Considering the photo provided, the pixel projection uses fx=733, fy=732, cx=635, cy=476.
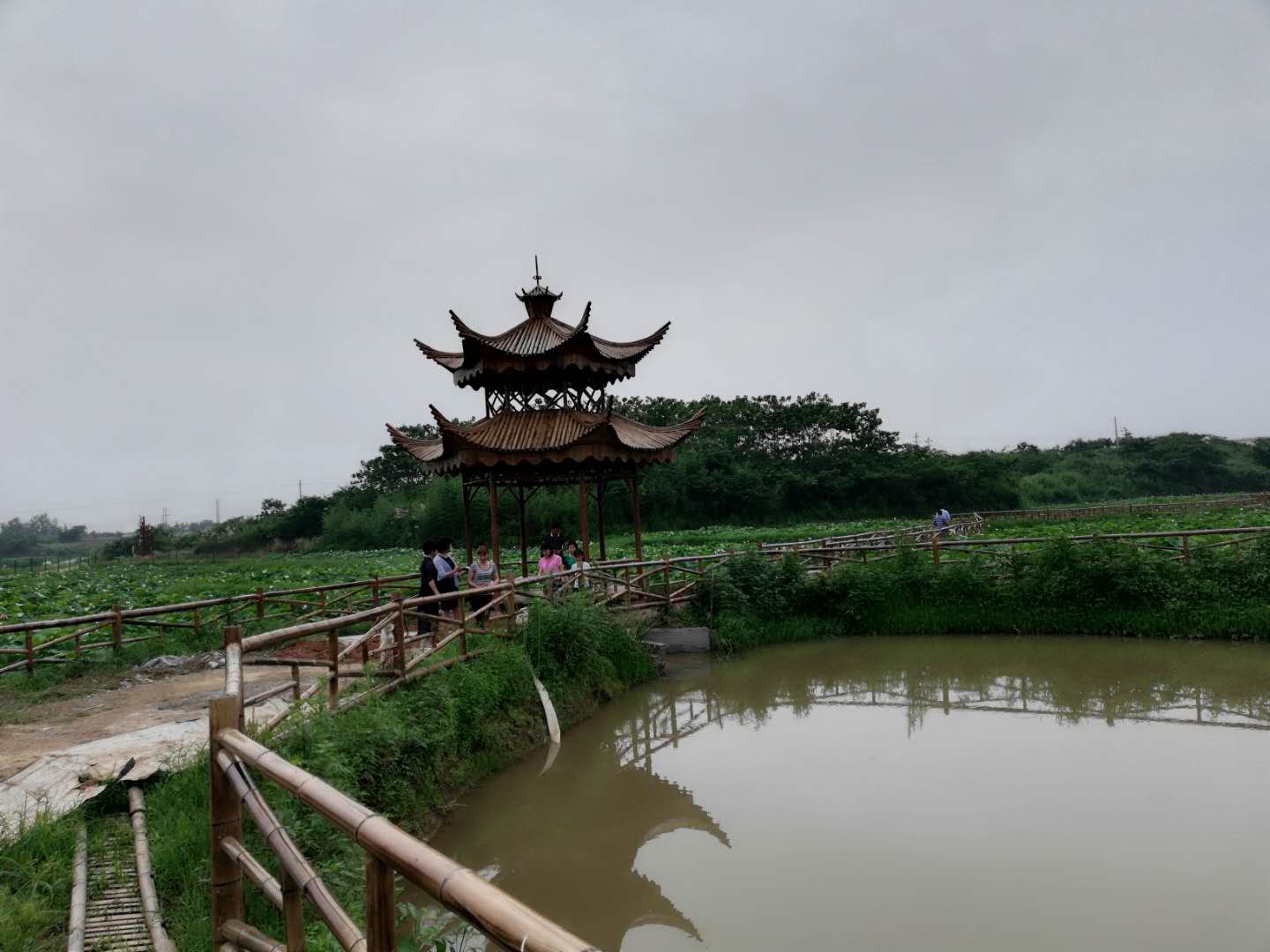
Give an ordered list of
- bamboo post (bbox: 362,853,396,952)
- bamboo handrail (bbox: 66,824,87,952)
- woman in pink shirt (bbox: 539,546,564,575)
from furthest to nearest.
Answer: woman in pink shirt (bbox: 539,546,564,575)
bamboo handrail (bbox: 66,824,87,952)
bamboo post (bbox: 362,853,396,952)

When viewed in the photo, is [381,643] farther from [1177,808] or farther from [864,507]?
[864,507]

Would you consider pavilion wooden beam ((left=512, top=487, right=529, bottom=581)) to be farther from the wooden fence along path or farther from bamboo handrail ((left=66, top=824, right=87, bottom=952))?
bamboo handrail ((left=66, top=824, right=87, bottom=952))

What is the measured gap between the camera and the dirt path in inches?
243

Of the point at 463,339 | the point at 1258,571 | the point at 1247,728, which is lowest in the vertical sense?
the point at 1247,728

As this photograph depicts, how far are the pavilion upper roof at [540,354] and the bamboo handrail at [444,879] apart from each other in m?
10.1

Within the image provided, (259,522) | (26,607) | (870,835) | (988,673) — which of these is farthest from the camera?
(259,522)

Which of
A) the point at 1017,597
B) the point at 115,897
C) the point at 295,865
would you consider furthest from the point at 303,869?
the point at 1017,597

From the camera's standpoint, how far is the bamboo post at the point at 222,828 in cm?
284

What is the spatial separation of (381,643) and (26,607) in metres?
16.5

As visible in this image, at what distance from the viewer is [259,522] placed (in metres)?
56.2

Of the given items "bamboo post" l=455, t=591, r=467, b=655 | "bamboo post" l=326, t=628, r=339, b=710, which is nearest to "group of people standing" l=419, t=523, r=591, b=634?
"bamboo post" l=455, t=591, r=467, b=655

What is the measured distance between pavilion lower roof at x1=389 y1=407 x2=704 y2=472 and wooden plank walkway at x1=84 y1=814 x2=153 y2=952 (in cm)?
707

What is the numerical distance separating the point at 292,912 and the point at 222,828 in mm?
821

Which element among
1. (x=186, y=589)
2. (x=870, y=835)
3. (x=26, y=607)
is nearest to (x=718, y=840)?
(x=870, y=835)
